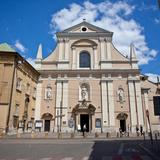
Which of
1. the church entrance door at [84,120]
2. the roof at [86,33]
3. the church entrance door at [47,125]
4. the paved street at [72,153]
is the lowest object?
the paved street at [72,153]

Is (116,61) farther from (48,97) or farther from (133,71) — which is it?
(48,97)

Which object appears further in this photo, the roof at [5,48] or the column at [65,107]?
the column at [65,107]

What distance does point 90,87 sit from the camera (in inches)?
1496

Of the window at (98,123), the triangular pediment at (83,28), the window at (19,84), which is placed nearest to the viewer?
the window at (19,84)

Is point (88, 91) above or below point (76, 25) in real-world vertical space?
below

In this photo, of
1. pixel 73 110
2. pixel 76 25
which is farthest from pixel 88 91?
pixel 76 25

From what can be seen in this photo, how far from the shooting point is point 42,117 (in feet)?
121

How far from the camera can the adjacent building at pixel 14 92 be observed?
27000mm

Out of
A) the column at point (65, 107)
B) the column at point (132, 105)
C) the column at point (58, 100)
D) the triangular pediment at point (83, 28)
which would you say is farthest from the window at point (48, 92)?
the column at point (132, 105)

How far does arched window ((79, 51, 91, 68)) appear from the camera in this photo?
40169 millimetres

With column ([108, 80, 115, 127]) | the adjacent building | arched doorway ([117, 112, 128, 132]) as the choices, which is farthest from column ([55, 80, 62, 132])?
arched doorway ([117, 112, 128, 132])

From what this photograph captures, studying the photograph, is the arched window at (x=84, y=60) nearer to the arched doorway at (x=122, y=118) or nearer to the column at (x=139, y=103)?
the column at (x=139, y=103)

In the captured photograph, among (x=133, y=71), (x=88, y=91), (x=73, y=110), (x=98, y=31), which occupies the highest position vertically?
(x=98, y=31)

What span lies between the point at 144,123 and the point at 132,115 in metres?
2.37
